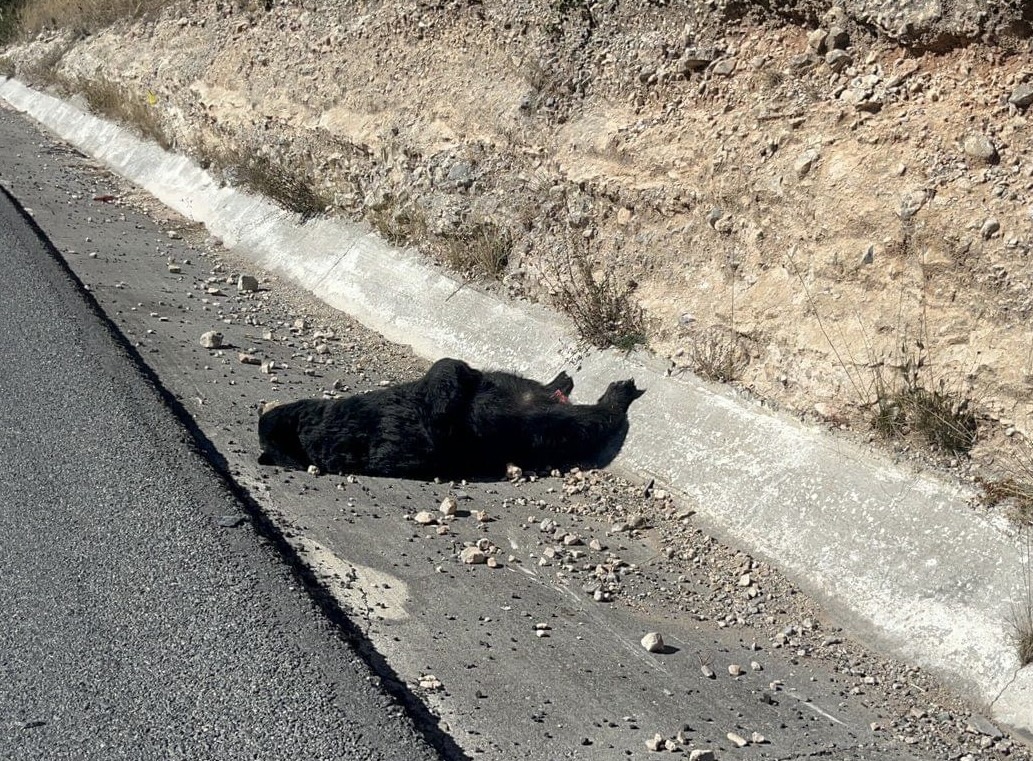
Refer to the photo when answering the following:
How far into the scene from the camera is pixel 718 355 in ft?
Result: 23.4

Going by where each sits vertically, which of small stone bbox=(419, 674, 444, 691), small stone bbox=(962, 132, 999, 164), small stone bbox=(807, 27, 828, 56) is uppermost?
small stone bbox=(807, 27, 828, 56)

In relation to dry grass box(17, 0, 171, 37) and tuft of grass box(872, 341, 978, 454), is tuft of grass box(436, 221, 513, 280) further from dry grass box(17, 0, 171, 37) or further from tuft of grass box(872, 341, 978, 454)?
dry grass box(17, 0, 171, 37)

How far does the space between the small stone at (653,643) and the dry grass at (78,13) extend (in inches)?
707

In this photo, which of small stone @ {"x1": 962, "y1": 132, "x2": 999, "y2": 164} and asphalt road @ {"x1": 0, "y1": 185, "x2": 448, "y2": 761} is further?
small stone @ {"x1": 962, "y1": 132, "x2": 999, "y2": 164}

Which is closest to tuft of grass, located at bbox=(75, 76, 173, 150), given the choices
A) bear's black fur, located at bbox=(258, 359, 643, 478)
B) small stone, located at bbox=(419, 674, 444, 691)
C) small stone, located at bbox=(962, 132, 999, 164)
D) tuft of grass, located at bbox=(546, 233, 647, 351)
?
tuft of grass, located at bbox=(546, 233, 647, 351)

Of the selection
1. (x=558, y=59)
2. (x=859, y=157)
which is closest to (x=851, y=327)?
(x=859, y=157)

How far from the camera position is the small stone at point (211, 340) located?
9.02 m

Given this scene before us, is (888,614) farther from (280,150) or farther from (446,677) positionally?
(280,150)

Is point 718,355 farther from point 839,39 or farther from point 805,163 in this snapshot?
point 839,39

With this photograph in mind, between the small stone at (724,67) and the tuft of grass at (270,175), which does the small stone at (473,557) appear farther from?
the tuft of grass at (270,175)

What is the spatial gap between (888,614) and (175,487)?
3.67 m

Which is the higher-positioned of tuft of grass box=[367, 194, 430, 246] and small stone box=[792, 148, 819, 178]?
small stone box=[792, 148, 819, 178]

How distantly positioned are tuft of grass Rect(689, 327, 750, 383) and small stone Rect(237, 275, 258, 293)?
5185mm

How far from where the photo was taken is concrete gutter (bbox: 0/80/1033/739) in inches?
193
